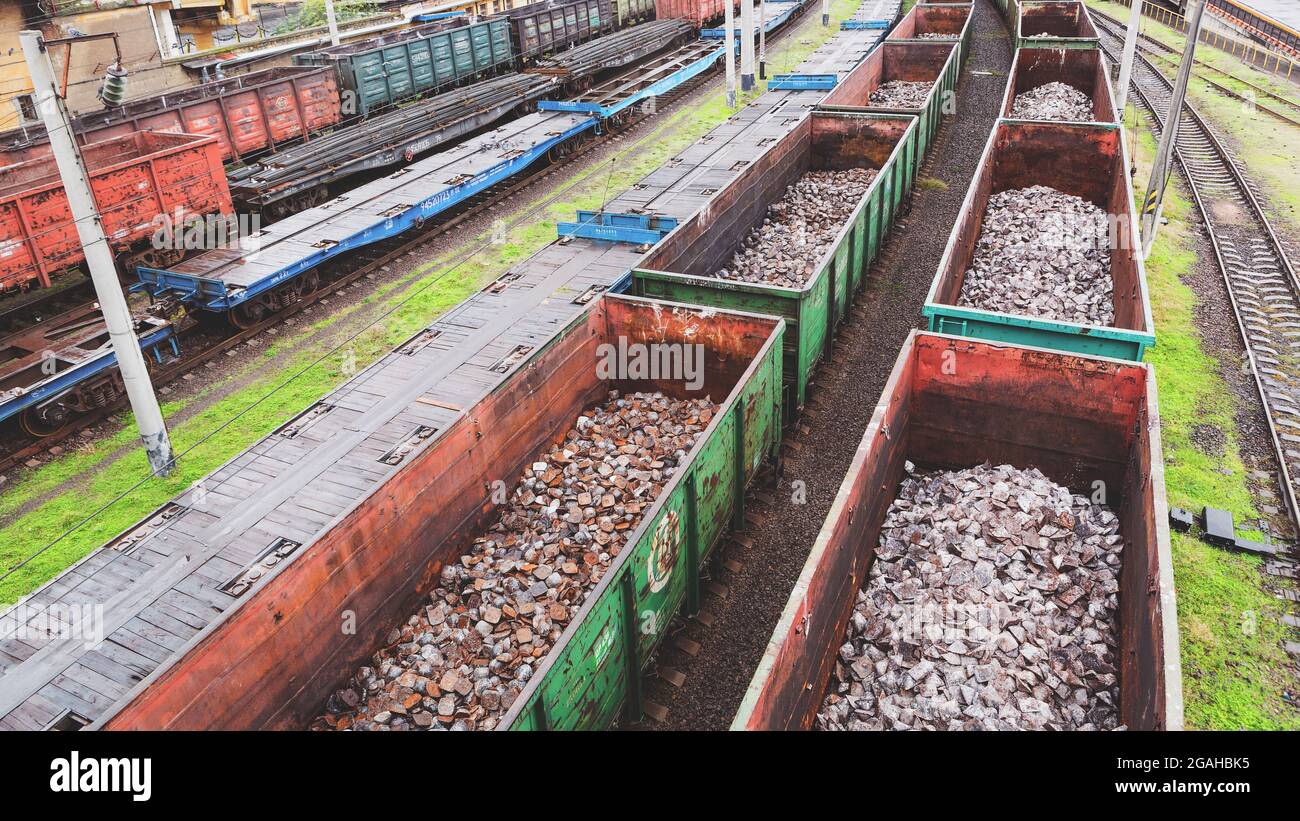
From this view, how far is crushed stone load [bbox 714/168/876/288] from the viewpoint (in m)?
13.7

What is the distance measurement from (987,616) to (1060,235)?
9.01 metres

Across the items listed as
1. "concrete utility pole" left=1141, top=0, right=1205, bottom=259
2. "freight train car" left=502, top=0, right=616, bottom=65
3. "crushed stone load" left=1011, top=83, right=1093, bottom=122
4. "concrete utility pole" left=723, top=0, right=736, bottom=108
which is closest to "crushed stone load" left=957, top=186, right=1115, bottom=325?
"concrete utility pole" left=1141, top=0, right=1205, bottom=259

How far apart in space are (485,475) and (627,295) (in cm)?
336

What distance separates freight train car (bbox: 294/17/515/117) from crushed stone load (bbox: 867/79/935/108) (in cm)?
1299

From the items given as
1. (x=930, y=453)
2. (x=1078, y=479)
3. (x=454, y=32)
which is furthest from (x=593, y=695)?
(x=454, y=32)

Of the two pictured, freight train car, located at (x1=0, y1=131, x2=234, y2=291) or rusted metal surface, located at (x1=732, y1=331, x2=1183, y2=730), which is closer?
rusted metal surface, located at (x1=732, y1=331, x2=1183, y2=730)

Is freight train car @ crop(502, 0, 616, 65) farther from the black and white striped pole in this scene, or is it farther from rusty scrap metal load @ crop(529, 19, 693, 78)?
the black and white striped pole

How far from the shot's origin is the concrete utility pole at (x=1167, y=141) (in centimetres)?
1321

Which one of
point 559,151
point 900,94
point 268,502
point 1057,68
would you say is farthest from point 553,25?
point 268,502

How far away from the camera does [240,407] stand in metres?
12.4

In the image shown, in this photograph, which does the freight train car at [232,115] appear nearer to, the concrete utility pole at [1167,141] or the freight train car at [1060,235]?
the freight train car at [1060,235]

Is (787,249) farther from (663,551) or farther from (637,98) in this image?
(637,98)

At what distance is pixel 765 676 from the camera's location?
497 cm

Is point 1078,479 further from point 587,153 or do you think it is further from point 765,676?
point 587,153
